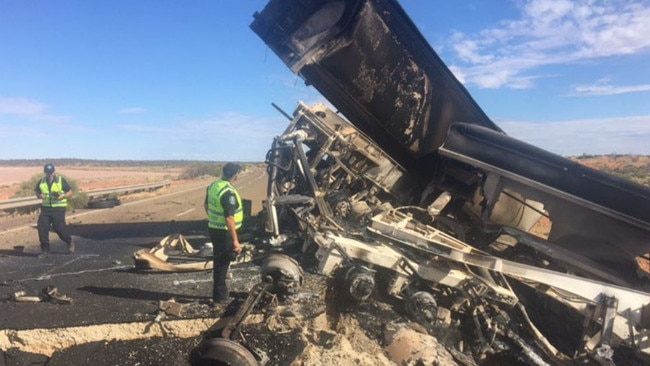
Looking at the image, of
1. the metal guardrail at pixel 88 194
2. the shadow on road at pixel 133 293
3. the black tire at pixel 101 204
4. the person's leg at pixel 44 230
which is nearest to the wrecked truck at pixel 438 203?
the shadow on road at pixel 133 293

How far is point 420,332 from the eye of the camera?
4367 mm

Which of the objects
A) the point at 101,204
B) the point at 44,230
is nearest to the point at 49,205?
the point at 44,230

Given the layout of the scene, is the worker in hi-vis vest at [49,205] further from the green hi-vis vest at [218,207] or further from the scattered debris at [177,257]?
the green hi-vis vest at [218,207]

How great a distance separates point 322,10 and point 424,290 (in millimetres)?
3737

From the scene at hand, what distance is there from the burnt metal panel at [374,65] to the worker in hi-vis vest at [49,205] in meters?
4.14

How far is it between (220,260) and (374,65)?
339cm

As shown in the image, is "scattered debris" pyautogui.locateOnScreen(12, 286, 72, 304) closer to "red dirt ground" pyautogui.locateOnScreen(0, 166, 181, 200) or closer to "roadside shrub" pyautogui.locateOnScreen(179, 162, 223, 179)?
"red dirt ground" pyautogui.locateOnScreen(0, 166, 181, 200)

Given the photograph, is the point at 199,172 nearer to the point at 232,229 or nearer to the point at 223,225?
the point at 223,225

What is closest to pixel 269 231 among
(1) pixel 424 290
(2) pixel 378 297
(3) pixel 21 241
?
(2) pixel 378 297

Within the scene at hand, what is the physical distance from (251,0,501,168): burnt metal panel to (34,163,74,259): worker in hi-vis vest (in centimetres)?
414

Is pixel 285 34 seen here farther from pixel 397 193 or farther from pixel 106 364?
pixel 106 364

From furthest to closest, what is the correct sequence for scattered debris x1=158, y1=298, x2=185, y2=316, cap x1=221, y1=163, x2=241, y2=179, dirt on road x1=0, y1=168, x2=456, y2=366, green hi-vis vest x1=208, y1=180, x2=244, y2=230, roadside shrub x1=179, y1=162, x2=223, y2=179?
roadside shrub x1=179, y1=162, x2=223, y2=179, cap x1=221, y1=163, x2=241, y2=179, green hi-vis vest x1=208, y1=180, x2=244, y2=230, scattered debris x1=158, y1=298, x2=185, y2=316, dirt on road x1=0, y1=168, x2=456, y2=366

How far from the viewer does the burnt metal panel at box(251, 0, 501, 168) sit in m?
5.83

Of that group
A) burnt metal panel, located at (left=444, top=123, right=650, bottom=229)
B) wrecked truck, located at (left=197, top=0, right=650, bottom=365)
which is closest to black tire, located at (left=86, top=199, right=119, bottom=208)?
wrecked truck, located at (left=197, top=0, right=650, bottom=365)
